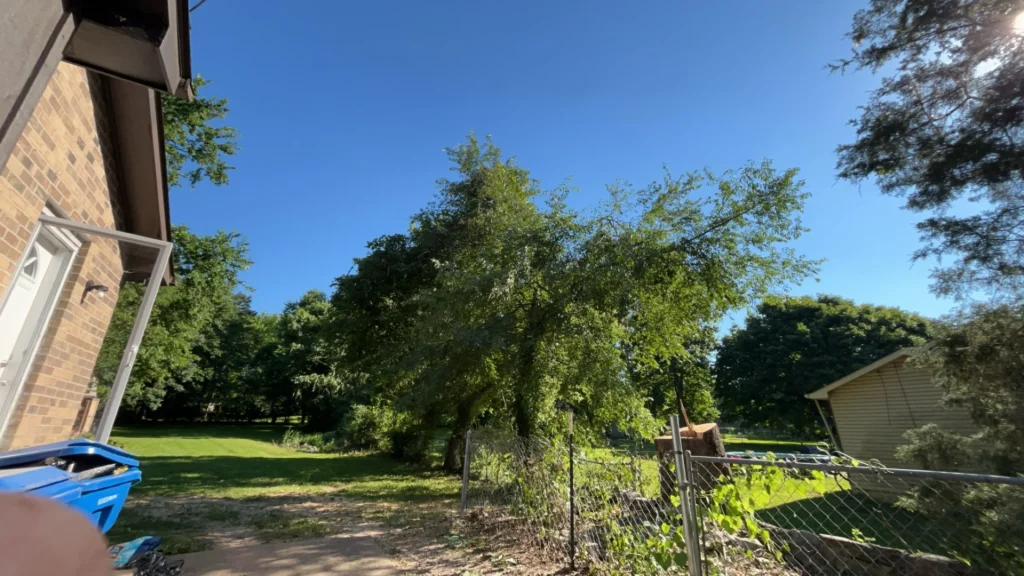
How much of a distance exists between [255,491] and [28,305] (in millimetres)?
7953

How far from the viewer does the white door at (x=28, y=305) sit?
10.3 feet

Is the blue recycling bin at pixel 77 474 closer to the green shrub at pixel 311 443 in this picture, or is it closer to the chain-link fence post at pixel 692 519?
the chain-link fence post at pixel 692 519

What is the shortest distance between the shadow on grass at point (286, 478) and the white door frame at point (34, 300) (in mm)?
7185

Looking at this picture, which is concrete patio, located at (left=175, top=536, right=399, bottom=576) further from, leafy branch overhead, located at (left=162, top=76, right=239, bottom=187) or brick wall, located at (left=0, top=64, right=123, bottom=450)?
leafy branch overhead, located at (left=162, top=76, right=239, bottom=187)

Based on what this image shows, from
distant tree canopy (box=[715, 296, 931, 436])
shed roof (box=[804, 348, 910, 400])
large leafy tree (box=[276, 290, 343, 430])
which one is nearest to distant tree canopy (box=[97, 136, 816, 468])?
shed roof (box=[804, 348, 910, 400])

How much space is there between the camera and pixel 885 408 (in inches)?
504

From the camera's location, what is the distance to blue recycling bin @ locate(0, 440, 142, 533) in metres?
2.32

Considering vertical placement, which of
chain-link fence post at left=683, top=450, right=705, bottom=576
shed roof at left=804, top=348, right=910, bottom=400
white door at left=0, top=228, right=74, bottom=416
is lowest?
chain-link fence post at left=683, top=450, right=705, bottom=576

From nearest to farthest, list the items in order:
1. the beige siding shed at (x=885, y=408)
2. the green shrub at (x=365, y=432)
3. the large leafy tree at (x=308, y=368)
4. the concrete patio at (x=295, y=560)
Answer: the concrete patio at (x=295, y=560) → the beige siding shed at (x=885, y=408) → the green shrub at (x=365, y=432) → the large leafy tree at (x=308, y=368)

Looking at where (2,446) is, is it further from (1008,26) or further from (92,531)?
(1008,26)

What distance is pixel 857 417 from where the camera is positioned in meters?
13.7

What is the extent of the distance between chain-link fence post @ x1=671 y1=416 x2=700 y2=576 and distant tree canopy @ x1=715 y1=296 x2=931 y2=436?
89.2 ft

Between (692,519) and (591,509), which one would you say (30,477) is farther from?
(591,509)

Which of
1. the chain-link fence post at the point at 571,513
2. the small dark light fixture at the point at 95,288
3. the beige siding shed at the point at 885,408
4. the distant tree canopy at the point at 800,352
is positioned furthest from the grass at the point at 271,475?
the distant tree canopy at the point at 800,352
